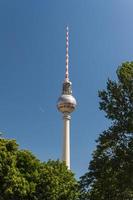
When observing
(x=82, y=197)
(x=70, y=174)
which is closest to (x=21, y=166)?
(x=70, y=174)

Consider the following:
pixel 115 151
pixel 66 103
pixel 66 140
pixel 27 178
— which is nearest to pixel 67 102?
pixel 66 103

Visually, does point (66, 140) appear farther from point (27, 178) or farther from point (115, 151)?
point (115, 151)

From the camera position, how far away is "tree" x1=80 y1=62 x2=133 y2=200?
42031 millimetres

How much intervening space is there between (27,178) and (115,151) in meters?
25.6

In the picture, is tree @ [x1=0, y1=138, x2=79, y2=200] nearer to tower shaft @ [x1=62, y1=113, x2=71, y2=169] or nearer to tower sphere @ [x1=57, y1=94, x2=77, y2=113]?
tower shaft @ [x1=62, y1=113, x2=71, y2=169]

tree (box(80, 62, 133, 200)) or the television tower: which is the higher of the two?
the television tower

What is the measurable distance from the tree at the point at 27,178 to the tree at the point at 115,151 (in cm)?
1759

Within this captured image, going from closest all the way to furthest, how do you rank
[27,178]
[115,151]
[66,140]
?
[115,151] → [27,178] → [66,140]

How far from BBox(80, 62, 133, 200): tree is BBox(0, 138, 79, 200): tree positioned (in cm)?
1759

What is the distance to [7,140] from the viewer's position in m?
67.2

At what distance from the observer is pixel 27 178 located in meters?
66.3

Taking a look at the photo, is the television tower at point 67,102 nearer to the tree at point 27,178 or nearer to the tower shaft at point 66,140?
the tower shaft at point 66,140

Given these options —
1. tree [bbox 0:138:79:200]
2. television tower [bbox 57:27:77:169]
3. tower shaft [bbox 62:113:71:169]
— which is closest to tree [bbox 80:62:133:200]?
tree [bbox 0:138:79:200]

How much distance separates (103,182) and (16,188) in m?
21.8
